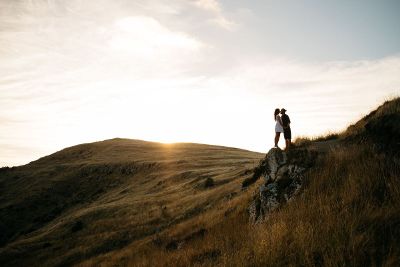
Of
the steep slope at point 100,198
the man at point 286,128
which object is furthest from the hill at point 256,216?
the man at point 286,128

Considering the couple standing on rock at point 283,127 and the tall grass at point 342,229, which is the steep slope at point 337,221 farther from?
the couple standing on rock at point 283,127

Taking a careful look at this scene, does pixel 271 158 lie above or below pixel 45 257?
above

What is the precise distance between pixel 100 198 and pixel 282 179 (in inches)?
1982

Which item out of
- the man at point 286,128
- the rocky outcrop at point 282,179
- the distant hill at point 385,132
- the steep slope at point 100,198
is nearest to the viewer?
the distant hill at point 385,132

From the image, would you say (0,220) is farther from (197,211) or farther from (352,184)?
(352,184)

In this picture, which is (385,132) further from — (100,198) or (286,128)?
(100,198)

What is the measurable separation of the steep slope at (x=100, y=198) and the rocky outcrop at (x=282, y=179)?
10496 mm

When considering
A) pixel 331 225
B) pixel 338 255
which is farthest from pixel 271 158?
pixel 338 255

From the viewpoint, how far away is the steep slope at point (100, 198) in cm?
3058

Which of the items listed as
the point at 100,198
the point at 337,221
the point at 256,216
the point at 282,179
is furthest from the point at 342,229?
the point at 100,198

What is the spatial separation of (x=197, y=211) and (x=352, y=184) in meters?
20.5

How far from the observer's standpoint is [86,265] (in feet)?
75.3

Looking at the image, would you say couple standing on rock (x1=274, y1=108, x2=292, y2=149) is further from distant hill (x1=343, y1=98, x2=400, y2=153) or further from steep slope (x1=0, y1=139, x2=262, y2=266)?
steep slope (x1=0, y1=139, x2=262, y2=266)

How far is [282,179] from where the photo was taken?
12.4 m
